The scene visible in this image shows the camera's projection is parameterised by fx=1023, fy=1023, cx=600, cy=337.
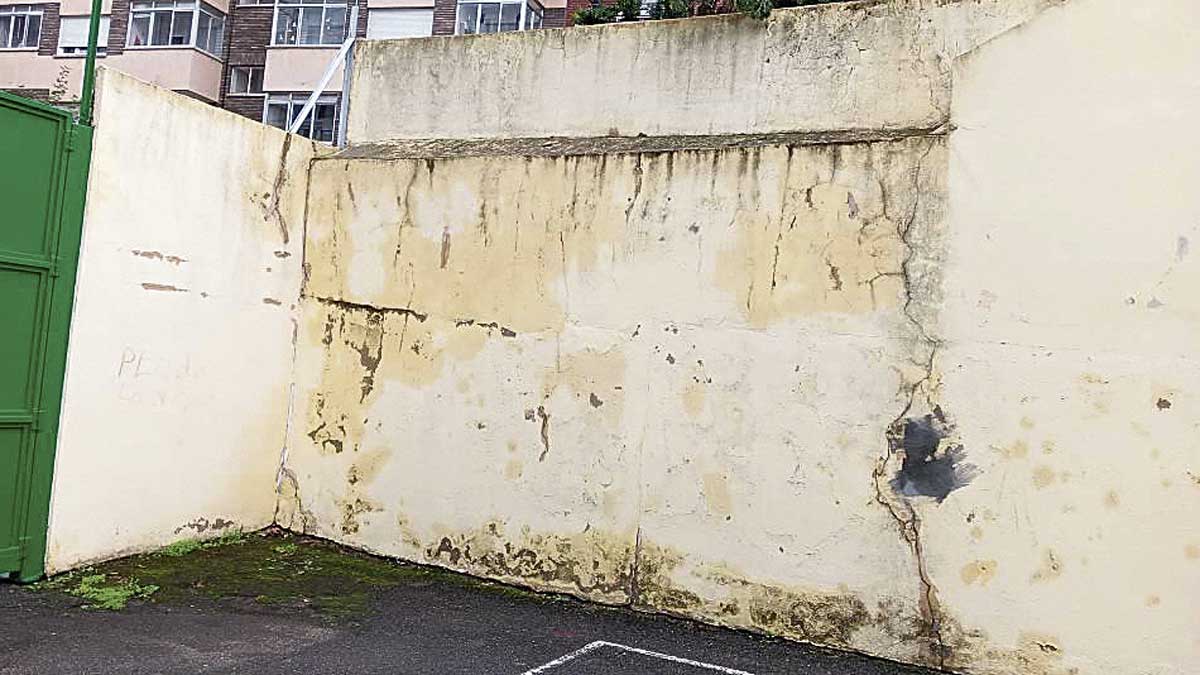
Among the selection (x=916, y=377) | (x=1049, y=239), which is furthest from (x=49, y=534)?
(x=1049, y=239)

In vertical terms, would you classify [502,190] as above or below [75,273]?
above

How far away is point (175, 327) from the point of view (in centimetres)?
685

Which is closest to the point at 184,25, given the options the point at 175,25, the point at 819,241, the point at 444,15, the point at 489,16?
the point at 175,25

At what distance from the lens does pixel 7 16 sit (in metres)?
24.0

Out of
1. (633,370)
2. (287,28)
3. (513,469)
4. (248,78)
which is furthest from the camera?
(248,78)

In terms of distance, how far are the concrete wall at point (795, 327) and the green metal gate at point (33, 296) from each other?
1870 millimetres

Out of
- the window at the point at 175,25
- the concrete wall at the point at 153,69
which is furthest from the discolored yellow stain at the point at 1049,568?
the window at the point at 175,25

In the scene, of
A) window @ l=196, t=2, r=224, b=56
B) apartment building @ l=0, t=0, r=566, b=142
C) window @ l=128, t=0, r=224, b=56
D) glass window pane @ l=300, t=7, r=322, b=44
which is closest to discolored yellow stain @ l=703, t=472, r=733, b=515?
apartment building @ l=0, t=0, r=566, b=142

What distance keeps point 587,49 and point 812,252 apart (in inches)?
88.8

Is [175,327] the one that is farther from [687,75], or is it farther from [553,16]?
[553,16]

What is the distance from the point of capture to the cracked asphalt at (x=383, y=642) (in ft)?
16.4

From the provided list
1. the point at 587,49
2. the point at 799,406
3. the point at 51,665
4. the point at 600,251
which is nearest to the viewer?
the point at 51,665

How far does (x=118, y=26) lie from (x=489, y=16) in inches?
343

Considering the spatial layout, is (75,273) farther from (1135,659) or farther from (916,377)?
(1135,659)
